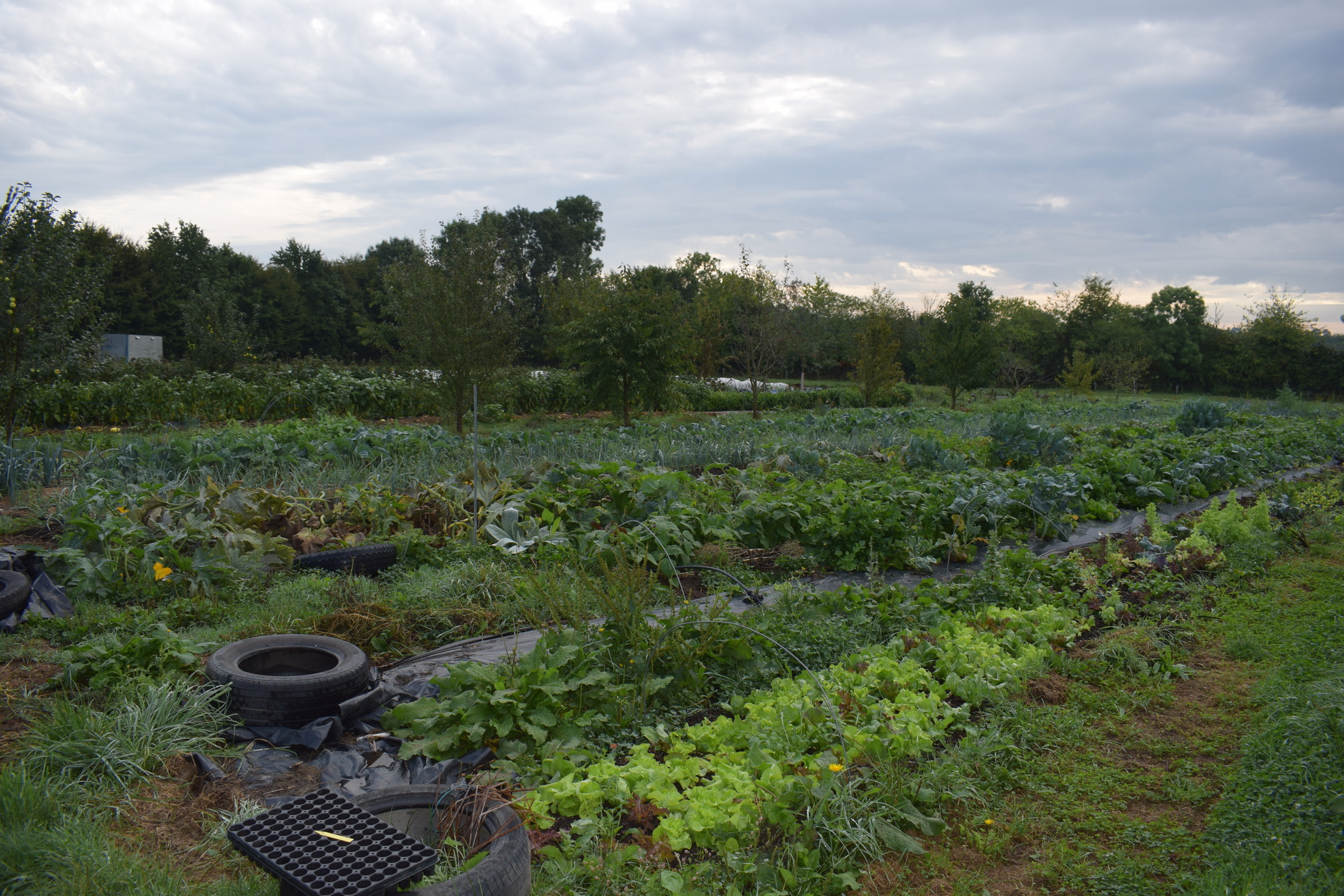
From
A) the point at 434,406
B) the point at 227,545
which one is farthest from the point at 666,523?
the point at 434,406

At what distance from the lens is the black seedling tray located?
5.93ft

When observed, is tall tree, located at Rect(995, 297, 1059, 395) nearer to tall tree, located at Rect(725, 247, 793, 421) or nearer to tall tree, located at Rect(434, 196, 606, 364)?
tall tree, located at Rect(725, 247, 793, 421)

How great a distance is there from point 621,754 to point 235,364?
1910cm

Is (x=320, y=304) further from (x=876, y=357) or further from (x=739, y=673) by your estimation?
(x=739, y=673)

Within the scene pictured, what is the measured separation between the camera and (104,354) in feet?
62.0

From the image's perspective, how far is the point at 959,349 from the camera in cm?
2170

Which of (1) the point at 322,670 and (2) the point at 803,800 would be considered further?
(1) the point at 322,670

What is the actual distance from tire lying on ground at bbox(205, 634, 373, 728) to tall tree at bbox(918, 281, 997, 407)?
832 inches

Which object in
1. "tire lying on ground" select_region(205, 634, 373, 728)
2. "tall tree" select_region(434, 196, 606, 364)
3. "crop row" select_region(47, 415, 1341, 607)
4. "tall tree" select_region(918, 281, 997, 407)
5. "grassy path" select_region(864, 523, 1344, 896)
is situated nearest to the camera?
"grassy path" select_region(864, 523, 1344, 896)

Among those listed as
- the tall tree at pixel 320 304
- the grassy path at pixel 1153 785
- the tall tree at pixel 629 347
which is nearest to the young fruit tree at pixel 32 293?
the tall tree at pixel 629 347

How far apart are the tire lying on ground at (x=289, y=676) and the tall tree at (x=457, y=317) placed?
841 centimetres

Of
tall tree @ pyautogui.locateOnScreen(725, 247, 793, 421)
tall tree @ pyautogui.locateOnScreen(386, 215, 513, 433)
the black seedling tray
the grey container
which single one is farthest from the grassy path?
the grey container

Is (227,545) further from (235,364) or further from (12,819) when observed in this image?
(235,364)

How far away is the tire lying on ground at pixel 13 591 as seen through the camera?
3.93 meters
